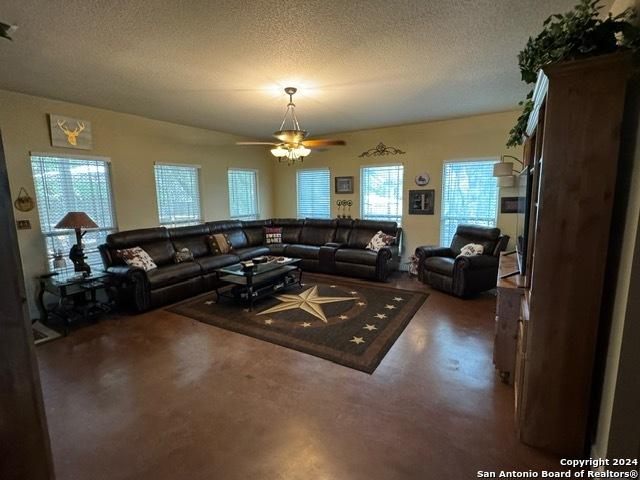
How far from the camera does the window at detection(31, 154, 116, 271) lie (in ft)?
12.4

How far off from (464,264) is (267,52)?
3481 millimetres

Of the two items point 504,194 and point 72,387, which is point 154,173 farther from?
point 504,194

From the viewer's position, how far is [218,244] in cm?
543

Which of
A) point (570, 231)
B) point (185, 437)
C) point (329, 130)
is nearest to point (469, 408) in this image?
point (570, 231)

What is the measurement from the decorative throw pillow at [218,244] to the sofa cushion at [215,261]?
194 mm

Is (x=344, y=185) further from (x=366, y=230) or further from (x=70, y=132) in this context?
(x=70, y=132)

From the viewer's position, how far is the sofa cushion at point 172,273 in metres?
4.02

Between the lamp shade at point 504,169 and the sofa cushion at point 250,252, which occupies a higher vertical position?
the lamp shade at point 504,169

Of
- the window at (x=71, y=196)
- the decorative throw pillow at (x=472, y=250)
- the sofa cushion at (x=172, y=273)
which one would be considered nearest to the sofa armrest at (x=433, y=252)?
the decorative throw pillow at (x=472, y=250)

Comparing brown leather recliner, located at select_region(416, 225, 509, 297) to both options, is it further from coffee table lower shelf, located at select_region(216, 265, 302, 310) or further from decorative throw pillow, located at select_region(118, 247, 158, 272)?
decorative throw pillow, located at select_region(118, 247, 158, 272)

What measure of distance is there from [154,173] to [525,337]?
5316 millimetres

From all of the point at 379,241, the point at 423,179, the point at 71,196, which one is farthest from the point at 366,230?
the point at 71,196

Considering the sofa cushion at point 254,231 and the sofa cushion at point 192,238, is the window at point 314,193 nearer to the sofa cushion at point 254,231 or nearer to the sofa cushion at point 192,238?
the sofa cushion at point 254,231

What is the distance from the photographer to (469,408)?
84.1 inches
